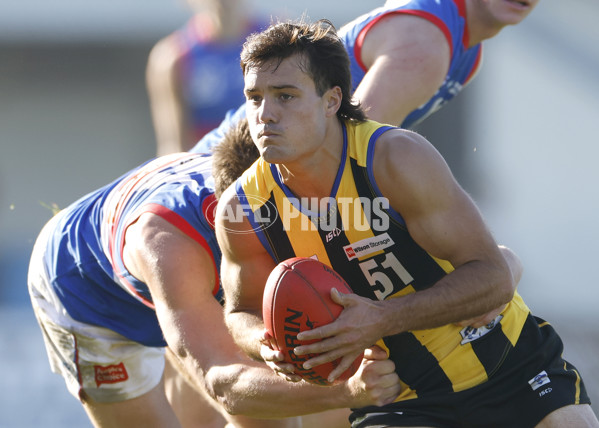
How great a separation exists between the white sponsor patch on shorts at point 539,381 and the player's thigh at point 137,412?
1980 mm

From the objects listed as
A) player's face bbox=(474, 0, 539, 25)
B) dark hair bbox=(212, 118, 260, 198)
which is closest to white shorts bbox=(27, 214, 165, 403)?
dark hair bbox=(212, 118, 260, 198)

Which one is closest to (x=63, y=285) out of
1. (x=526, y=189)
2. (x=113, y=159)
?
(x=526, y=189)

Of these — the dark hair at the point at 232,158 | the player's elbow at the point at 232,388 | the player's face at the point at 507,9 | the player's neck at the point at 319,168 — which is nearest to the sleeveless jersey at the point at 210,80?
the player's face at the point at 507,9

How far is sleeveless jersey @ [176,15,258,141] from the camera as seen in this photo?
6641 mm

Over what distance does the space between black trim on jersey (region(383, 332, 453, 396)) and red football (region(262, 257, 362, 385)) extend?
37 cm

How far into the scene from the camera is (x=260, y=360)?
3.55 metres

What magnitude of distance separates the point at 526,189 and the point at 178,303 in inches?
410

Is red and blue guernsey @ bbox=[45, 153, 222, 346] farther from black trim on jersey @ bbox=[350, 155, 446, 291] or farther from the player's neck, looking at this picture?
black trim on jersey @ bbox=[350, 155, 446, 291]

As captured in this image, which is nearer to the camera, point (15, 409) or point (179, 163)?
point (179, 163)

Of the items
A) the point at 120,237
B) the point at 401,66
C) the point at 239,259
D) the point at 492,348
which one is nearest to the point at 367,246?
the point at 239,259

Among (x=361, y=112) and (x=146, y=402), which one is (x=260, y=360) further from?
(x=146, y=402)

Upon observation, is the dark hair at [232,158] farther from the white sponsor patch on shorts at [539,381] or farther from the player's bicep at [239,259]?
the white sponsor patch on shorts at [539,381]

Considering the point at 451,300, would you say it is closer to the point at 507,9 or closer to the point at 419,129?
the point at 507,9

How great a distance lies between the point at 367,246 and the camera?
11.3 ft
